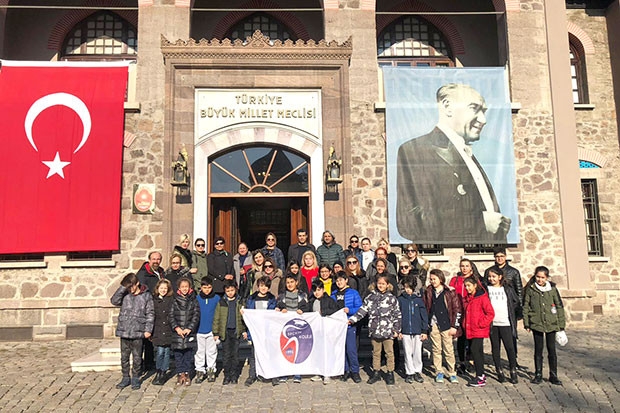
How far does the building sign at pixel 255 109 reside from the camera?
11383mm

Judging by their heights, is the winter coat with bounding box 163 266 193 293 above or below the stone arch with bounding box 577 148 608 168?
below

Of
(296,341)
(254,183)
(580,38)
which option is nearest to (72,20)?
(254,183)

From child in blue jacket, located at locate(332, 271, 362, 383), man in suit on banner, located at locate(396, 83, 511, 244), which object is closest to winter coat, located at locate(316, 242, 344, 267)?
child in blue jacket, located at locate(332, 271, 362, 383)

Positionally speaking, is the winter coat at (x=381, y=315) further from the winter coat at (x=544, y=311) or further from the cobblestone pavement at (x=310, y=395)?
the winter coat at (x=544, y=311)

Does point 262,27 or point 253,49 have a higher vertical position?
point 262,27

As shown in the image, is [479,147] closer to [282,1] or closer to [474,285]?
[474,285]

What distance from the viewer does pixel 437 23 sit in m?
14.8

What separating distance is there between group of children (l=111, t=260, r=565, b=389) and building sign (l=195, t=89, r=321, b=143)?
5.30 meters

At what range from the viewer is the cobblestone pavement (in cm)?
588

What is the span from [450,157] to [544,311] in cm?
569

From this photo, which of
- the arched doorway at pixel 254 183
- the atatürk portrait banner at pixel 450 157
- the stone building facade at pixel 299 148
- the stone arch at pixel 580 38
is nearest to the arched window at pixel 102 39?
the stone building facade at pixel 299 148

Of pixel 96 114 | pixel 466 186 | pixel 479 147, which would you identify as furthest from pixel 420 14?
pixel 96 114

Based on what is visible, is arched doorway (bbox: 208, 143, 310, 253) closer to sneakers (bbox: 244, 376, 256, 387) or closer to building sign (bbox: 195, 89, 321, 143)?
building sign (bbox: 195, 89, 321, 143)

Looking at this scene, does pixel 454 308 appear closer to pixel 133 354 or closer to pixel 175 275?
pixel 175 275
